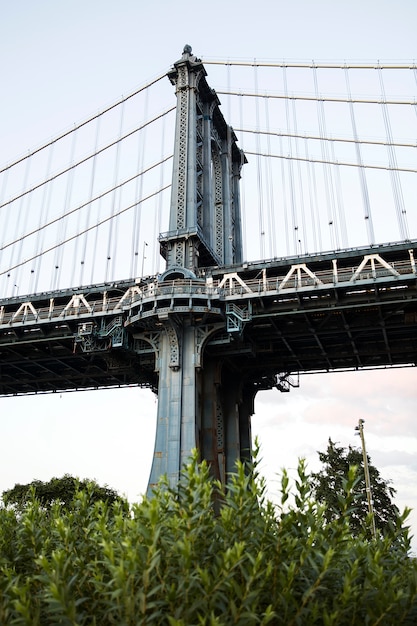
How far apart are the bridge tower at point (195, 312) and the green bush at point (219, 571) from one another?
2621 centimetres

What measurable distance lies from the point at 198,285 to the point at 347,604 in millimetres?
32227

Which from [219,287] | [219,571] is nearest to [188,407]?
[219,287]

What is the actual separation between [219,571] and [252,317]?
1255 inches

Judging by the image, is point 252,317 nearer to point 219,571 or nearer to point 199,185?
point 199,185

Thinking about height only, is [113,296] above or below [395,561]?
above

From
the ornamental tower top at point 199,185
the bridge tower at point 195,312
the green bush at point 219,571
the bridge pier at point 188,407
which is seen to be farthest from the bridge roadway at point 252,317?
the green bush at point 219,571

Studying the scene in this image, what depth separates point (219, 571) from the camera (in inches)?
280

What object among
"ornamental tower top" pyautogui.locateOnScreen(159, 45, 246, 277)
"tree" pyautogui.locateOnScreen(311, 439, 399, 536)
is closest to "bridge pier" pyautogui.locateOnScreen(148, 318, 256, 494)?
"ornamental tower top" pyautogui.locateOnScreen(159, 45, 246, 277)

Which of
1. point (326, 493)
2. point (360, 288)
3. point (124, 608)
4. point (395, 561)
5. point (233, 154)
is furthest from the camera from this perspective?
point (233, 154)

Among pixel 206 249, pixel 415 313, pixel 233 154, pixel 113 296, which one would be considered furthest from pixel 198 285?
pixel 233 154

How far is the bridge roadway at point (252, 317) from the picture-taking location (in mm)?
37594

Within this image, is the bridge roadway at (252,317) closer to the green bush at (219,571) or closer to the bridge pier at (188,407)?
the bridge pier at (188,407)

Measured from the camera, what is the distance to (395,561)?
8.75m

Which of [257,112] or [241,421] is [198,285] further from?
[257,112]
